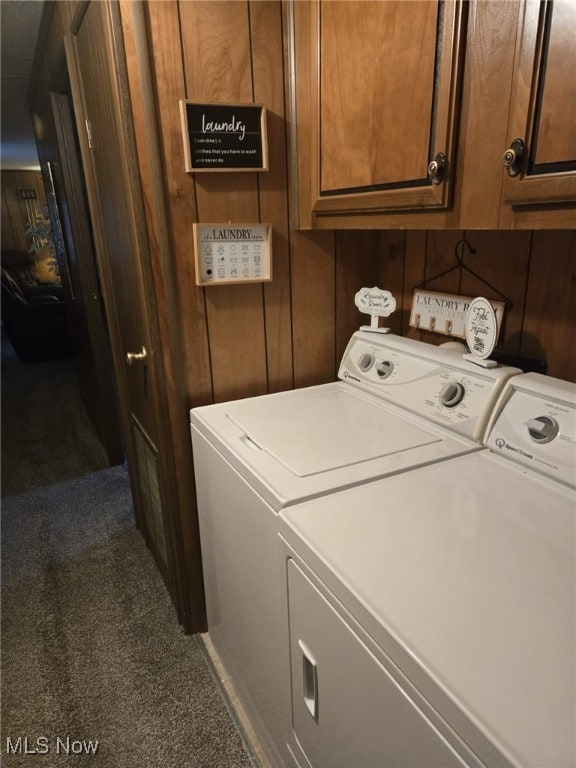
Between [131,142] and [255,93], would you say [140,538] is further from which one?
[255,93]

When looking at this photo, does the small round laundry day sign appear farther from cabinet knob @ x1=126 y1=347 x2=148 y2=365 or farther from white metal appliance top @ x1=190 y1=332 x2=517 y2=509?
cabinet knob @ x1=126 y1=347 x2=148 y2=365

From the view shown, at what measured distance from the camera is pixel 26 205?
8.08m

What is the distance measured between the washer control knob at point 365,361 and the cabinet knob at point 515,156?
76 centimetres

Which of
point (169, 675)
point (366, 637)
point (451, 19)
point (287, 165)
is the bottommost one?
point (169, 675)

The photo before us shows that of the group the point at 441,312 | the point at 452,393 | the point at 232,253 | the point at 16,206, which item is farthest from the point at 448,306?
the point at 16,206

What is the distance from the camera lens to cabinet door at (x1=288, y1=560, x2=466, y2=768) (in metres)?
0.63

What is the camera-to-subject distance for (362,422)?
1.31m

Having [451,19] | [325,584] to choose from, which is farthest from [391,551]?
[451,19]

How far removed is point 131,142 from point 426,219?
0.82 metres

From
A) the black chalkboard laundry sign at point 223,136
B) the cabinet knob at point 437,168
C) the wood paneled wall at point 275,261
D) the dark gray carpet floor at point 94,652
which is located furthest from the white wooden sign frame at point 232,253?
the dark gray carpet floor at point 94,652

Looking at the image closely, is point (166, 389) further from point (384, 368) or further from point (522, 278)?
point (522, 278)

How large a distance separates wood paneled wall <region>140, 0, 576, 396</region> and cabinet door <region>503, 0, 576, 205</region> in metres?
0.41

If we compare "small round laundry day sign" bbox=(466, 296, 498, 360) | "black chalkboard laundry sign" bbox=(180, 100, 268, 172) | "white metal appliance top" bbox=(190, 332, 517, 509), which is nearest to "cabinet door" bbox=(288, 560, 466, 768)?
"white metal appliance top" bbox=(190, 332, 517, 509)

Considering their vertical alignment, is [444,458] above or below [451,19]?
below
